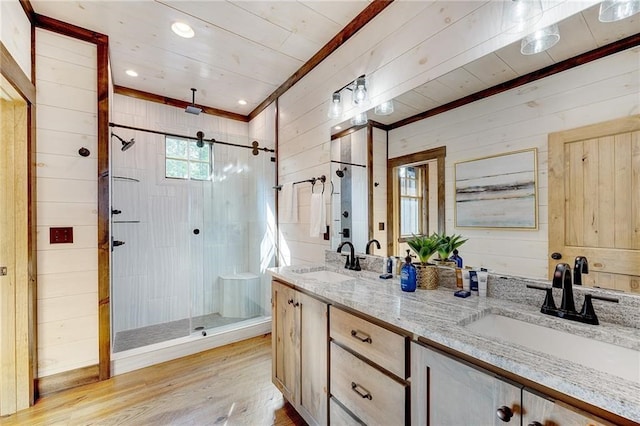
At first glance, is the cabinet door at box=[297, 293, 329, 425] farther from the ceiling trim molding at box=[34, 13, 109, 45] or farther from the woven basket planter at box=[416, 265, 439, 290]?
the ceiling trim molding at box=[34, 13, 109, 45]

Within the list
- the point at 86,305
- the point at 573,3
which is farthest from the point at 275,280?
the point at 573,3

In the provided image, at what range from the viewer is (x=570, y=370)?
675mm

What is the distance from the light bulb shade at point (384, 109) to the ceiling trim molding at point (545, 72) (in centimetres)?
22

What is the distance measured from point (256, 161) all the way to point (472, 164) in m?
2.44

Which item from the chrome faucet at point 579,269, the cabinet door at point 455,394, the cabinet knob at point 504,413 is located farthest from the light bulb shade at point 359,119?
the cabinet knob at point 504,413

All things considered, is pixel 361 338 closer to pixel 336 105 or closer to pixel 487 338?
pixel 487 338

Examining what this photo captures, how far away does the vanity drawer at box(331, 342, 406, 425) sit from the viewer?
1063 millimetres

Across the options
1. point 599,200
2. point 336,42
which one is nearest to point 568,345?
point 599,200

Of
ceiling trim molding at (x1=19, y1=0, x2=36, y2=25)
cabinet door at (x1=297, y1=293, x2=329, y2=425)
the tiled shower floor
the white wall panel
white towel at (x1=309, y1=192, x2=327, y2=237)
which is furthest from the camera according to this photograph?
the tiled shower floor

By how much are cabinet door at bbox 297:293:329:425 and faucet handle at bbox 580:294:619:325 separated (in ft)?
3.33

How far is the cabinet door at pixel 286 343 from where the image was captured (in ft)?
5.61

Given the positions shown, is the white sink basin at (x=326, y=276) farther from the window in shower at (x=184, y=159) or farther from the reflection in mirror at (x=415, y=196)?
the window in shower at (x=184, y=159)

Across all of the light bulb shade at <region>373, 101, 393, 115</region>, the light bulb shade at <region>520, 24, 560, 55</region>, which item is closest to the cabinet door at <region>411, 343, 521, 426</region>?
the light bulb shade at <region>520, 24, 560, 55</region>

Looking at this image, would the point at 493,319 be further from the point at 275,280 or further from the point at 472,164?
the point at 275,280
